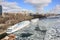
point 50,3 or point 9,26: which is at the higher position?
point 50,3

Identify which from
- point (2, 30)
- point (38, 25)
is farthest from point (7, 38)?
→ point (38, 25)

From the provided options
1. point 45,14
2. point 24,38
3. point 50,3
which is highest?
point 50,3

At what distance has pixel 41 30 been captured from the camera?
98.7 inches

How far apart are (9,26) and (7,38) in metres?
0.21

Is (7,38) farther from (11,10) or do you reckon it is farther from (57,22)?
(57,22)

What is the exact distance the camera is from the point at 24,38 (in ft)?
8.13

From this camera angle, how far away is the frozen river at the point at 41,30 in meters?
2.46

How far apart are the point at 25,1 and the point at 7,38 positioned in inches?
28.3

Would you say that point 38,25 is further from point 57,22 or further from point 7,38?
point 7,38

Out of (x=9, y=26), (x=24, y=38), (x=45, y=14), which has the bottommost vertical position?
(x=24, y=38)

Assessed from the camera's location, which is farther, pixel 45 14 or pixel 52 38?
pixel 45 14

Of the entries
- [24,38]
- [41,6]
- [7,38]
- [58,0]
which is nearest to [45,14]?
[41,6]

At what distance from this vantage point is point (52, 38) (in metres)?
2.42

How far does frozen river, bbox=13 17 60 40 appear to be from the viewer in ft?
8.07
